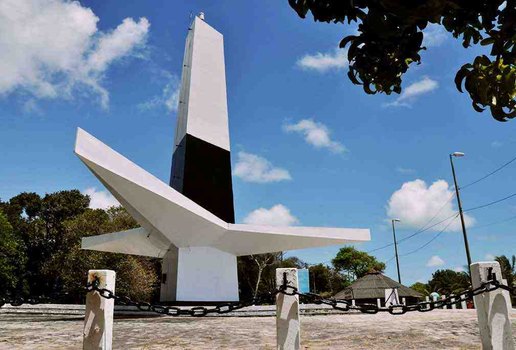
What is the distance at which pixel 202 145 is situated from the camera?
15.1 m

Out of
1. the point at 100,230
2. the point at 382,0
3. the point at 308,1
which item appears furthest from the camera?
the point at 100,230

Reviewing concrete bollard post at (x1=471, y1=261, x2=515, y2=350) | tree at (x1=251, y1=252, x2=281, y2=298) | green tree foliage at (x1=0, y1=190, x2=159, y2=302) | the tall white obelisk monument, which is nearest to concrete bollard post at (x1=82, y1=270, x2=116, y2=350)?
concrete bollard post at (x1=471, y1=261, x2=515, y2=350)

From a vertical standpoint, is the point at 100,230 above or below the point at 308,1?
above

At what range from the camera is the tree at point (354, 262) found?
44.1 meters

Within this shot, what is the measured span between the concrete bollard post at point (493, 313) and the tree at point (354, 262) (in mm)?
42009

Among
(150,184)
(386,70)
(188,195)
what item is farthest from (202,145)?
(386,70)

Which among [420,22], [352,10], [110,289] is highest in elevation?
[352,10]

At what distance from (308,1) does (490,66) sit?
1.18 meters

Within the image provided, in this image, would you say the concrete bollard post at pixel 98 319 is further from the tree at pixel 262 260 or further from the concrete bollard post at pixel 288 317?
the tree at pixel 262 260

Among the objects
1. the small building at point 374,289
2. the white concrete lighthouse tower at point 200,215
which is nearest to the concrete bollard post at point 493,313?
the white concrete lighthouse tower at point 200,215

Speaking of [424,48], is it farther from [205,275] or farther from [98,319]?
[205,275]

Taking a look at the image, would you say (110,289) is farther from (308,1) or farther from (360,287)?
(360,287)

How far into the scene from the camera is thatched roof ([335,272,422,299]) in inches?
926

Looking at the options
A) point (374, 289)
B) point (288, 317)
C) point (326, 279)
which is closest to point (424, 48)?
point (288, 317)
